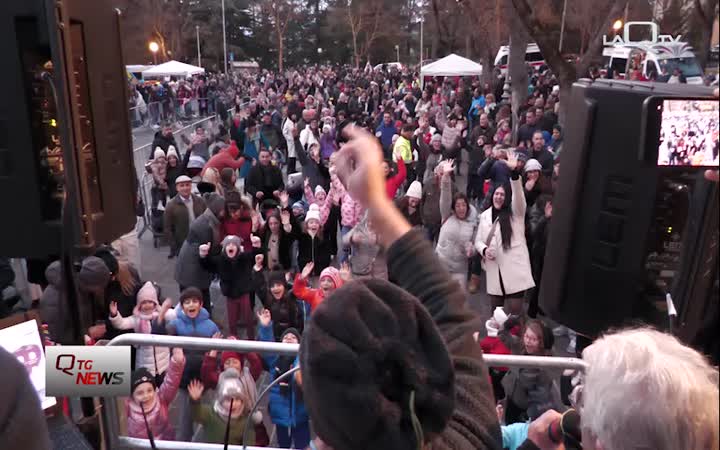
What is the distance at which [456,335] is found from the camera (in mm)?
1479

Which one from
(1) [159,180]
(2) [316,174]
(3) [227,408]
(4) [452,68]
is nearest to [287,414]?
(3) [227,408]

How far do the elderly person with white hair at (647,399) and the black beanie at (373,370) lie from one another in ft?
1.79

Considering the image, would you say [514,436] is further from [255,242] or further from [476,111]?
[476,111]

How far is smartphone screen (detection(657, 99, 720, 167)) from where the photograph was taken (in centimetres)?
196

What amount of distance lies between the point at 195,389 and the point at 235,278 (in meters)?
2.36

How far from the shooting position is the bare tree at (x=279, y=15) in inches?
1795

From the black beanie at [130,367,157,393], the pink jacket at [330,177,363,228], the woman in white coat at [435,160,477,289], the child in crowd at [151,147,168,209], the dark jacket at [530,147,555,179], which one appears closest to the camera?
the black beanie at [130,367,157,393]

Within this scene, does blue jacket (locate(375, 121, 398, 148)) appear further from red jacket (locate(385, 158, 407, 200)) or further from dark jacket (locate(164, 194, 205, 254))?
dark jacket (locate(164, 194, 205, 254))

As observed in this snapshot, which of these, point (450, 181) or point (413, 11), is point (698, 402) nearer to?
point (450, 181)

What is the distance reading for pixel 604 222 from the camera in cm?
233

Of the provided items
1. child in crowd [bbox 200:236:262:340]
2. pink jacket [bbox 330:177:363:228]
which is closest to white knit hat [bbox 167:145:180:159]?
pink jacket [bbox 330:177:363:228]

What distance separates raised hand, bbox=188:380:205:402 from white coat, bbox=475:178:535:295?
311 cm

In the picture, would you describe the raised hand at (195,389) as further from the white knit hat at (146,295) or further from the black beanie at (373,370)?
the black beanie at (373,370)

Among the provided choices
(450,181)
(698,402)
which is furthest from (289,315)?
(698,402)
